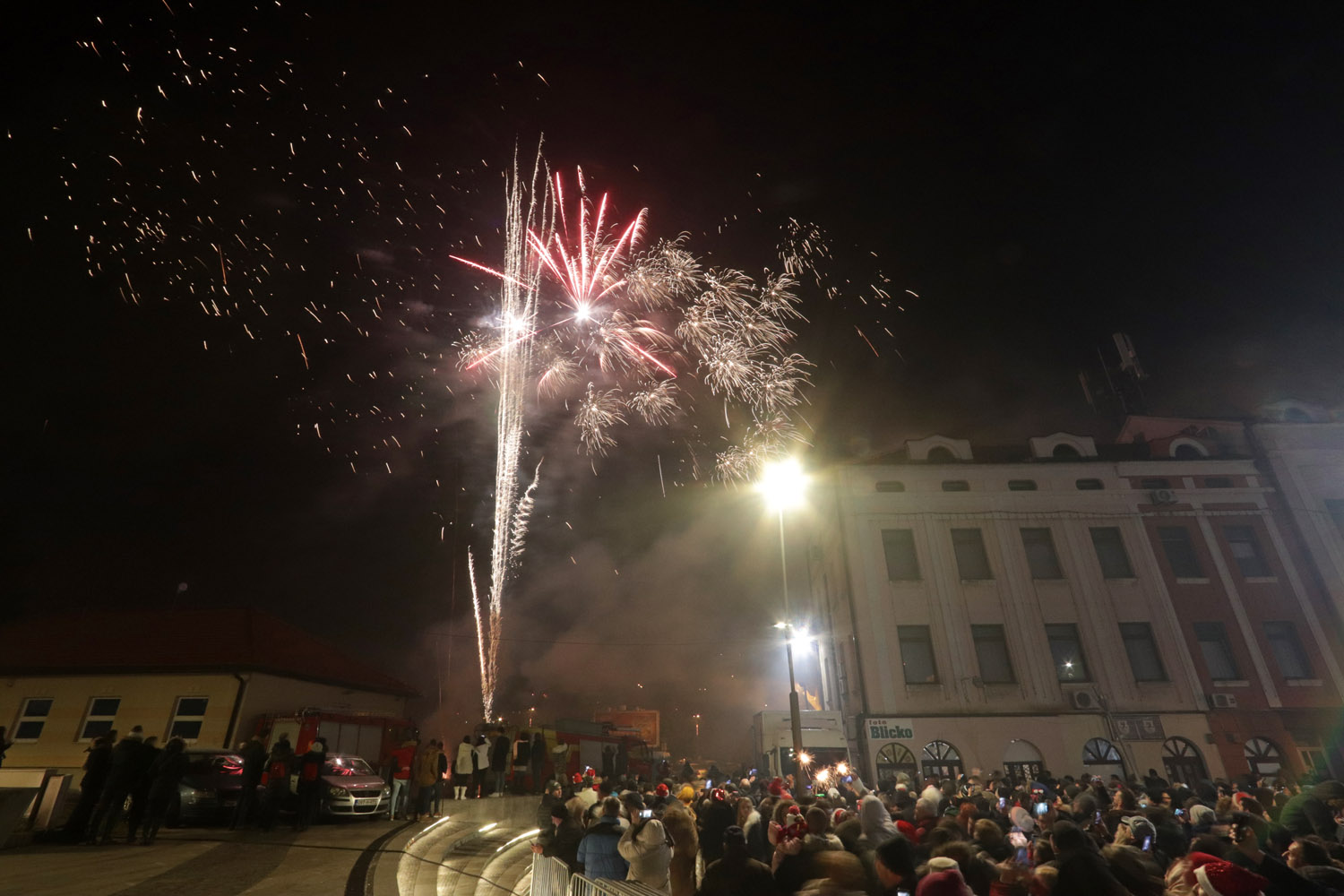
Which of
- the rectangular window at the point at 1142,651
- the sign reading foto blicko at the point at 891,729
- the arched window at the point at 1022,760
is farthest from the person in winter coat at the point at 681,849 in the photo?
the rectangular window at the point at 1142,651

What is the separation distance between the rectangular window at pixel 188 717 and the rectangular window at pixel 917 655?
2398cm

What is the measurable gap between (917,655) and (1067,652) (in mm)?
5707

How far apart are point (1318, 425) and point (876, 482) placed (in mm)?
18381

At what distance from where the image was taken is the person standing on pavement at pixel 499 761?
1659 centimetres

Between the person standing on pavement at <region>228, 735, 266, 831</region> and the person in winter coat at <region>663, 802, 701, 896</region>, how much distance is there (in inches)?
325

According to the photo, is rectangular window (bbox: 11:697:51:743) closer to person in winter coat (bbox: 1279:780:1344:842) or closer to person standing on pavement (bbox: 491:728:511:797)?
person standing on pavement (bbox: 491:728:511:797)

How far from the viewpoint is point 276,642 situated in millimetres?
23375

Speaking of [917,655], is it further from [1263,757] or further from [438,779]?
[438,779]

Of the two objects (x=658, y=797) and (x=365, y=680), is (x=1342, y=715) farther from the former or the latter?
(x=365, y=680)

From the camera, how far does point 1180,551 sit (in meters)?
26.3

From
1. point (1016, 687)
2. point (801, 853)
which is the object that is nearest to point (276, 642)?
point (801, 853)

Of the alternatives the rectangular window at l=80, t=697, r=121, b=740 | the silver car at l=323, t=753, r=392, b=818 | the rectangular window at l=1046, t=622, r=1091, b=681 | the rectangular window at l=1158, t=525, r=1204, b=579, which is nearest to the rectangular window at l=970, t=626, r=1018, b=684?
the rectangular window at l=1046, t=622, r=1091, b=681

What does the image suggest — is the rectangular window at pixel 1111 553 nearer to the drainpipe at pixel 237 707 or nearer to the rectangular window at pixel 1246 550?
the rectangular window at pixel 1246 550

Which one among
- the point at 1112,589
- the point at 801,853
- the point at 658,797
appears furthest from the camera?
the point at 1112,589
